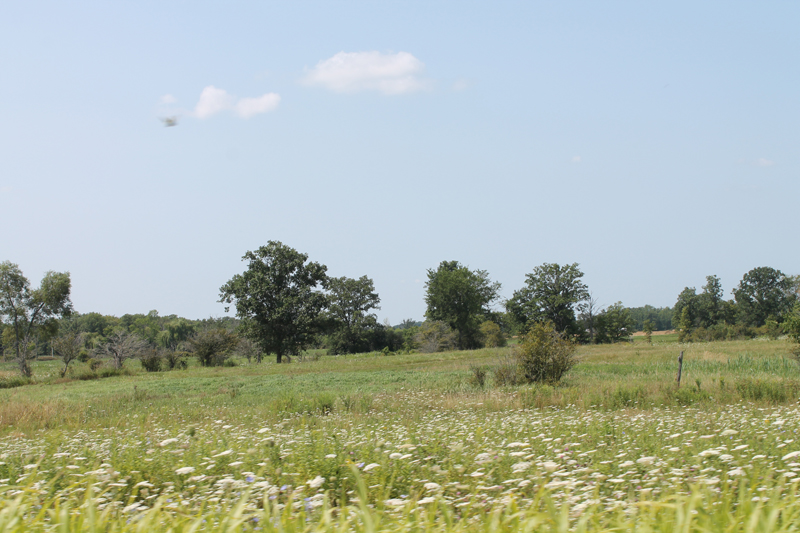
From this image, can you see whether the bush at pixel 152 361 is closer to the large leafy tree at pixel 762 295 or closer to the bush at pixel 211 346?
the bush at pixel 211 346

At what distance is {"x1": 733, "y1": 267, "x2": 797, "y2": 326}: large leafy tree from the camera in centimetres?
10619

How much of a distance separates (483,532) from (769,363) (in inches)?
1033

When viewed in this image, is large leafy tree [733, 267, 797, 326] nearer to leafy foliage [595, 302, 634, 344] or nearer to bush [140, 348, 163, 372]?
leafy foliage [595, 302, 634, 344]

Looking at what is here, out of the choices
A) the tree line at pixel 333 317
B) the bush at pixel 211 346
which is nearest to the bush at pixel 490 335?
the tree line at pixel 333 317

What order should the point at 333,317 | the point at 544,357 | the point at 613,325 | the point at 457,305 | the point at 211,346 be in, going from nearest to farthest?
the point at 544,357 → the point at 211,346 → the point at 333,317 → the point at 457,305 → the point at 613,325

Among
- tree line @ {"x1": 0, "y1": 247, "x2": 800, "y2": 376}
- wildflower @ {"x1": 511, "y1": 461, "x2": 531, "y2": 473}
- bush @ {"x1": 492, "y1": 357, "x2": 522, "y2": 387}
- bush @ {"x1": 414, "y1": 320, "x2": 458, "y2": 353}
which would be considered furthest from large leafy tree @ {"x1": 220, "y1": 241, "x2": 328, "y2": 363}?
wildflower @ {"x1": 511, "y1": 461, "x2": 531, "y2": 473}

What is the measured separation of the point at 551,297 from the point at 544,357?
63.2 m

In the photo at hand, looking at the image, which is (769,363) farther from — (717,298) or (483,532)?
(717,298)

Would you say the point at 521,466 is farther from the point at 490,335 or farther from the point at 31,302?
the point at 490,335

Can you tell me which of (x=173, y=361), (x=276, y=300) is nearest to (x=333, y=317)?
(x=276, y=300)

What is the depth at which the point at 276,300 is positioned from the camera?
49250 millimetres

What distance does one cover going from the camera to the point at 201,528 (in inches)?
97.4

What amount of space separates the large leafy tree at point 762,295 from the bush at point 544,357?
106381 millimetres

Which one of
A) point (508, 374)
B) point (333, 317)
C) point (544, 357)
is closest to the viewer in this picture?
point (544, 357)
